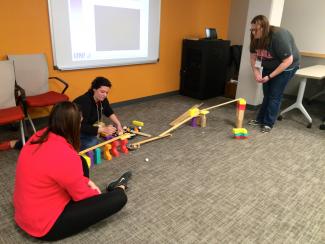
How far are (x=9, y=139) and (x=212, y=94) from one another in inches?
132

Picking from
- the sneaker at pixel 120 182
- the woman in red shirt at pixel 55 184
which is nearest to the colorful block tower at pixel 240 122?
the sneaker at pixel 120 182

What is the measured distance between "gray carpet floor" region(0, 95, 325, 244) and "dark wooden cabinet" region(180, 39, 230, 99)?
1.42m

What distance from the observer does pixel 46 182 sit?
145 cm

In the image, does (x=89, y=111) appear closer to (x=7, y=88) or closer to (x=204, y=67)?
(x=7, y=88)

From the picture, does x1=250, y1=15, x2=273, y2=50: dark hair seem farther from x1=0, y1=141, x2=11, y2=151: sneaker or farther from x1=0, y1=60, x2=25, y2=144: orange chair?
x1=0, y1=141, x2=11, y2=151: sneaker

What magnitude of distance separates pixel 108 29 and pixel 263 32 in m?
2.03

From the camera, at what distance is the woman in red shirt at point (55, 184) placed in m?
1.42

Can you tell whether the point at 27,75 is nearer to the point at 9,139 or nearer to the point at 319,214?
the point at 9,139

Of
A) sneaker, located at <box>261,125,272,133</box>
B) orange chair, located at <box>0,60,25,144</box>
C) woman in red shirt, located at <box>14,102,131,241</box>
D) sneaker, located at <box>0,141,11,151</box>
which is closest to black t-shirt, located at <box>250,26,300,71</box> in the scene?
sneaker, located at <box>261,125,272,133</box>

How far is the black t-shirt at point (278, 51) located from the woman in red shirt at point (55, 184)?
2.54 m

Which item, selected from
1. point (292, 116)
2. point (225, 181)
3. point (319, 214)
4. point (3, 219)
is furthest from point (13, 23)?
point (292, 116)

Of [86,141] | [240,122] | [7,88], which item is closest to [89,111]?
[86,141]

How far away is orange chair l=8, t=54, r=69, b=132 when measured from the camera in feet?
10.2

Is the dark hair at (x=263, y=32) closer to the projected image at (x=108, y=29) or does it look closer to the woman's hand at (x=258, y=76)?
the woman's hand at (x=258, y=76)
